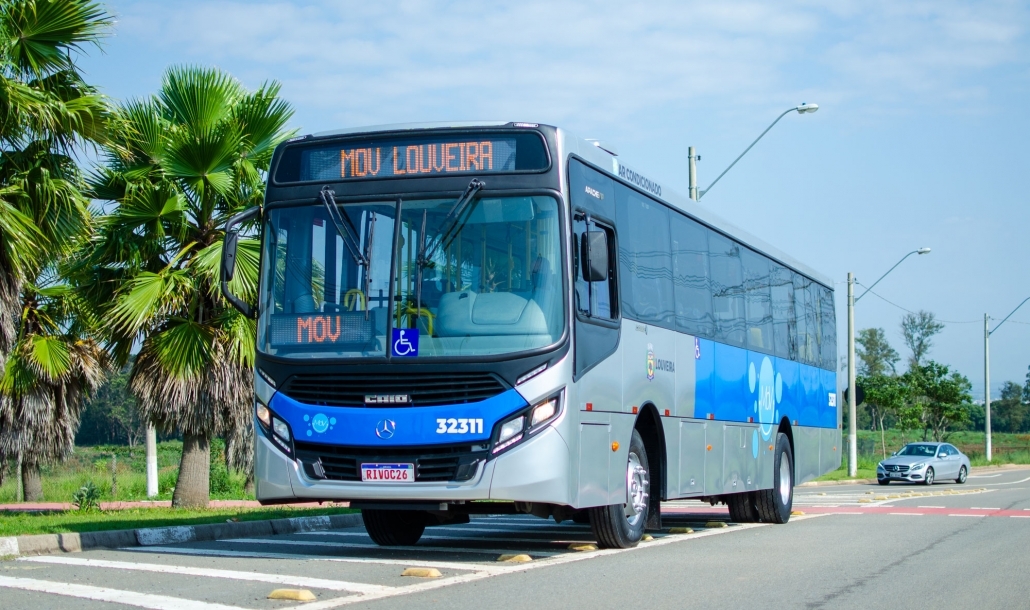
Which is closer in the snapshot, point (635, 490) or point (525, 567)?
point (525, 567)

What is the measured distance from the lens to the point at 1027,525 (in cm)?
1619

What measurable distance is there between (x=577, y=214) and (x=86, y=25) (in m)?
9.26

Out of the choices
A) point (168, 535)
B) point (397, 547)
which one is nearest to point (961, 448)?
point (397, 547)

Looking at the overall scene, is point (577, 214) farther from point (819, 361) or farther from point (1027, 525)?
point (819, 361)

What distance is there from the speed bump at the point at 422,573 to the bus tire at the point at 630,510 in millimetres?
2305

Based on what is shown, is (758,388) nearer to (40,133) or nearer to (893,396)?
(40,133)

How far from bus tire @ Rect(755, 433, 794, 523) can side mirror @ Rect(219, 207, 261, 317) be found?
822cm

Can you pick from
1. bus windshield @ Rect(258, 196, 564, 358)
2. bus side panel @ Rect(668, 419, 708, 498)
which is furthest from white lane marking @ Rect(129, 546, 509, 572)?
bus side panel @ Rect(668, 419, 708, 498)

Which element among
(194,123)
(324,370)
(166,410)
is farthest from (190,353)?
(324,370)

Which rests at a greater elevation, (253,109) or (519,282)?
(253,109)

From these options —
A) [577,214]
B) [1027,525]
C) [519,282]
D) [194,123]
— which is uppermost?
[194,123]

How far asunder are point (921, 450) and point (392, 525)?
31258mm

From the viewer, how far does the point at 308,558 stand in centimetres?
1045

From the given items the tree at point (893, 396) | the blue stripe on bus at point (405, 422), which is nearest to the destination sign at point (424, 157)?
the blue stripe on bus at point (405, 422)
